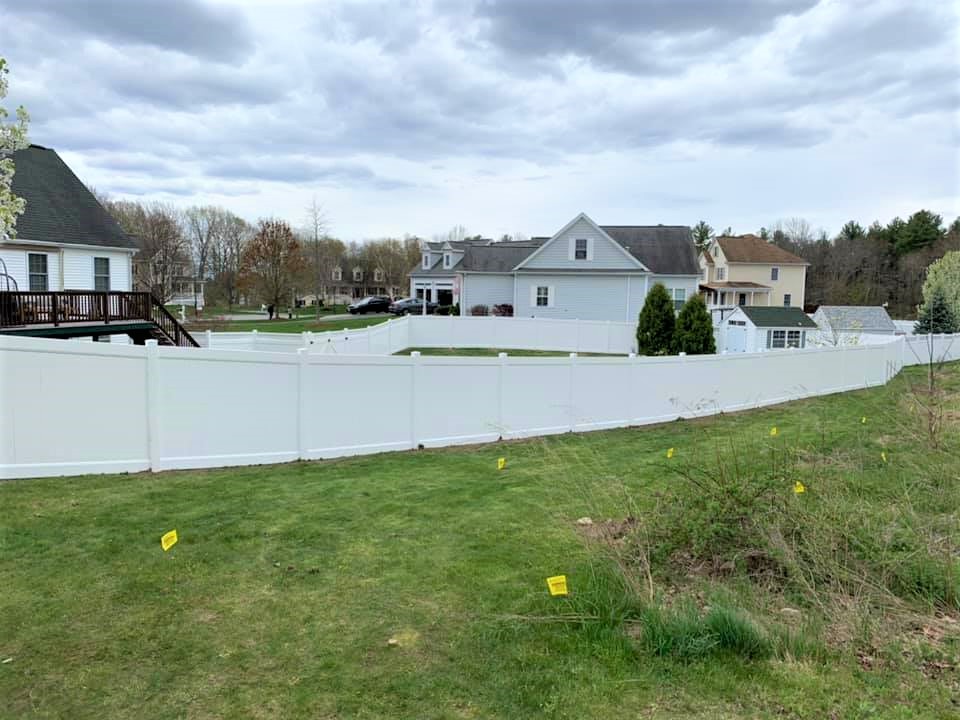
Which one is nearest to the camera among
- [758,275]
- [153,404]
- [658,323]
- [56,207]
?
[153,404]

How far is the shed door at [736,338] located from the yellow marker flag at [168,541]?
25.8 meters

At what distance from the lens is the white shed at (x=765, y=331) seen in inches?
1050

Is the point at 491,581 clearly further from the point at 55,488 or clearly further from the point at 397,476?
the point at 55,488

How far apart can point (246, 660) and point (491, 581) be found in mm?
1596

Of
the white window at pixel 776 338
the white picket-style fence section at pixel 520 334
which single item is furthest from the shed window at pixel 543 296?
the white window at pixel 776 338

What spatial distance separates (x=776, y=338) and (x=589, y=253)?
9.31 m

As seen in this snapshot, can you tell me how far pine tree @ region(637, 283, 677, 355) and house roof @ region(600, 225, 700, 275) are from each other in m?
7.93

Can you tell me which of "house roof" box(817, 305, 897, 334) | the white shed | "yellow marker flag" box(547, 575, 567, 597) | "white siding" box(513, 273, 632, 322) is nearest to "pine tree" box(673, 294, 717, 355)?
the white shed

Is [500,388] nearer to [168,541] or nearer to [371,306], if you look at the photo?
[168,541]

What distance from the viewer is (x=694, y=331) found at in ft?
71.0

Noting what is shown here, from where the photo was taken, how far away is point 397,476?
23.1 ft

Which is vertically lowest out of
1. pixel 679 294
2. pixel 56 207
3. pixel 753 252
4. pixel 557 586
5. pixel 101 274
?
pixel 557 586

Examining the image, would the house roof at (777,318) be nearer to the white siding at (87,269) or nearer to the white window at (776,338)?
the white window at (776,338)

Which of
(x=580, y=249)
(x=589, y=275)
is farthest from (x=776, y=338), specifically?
(x=580, y=249)
